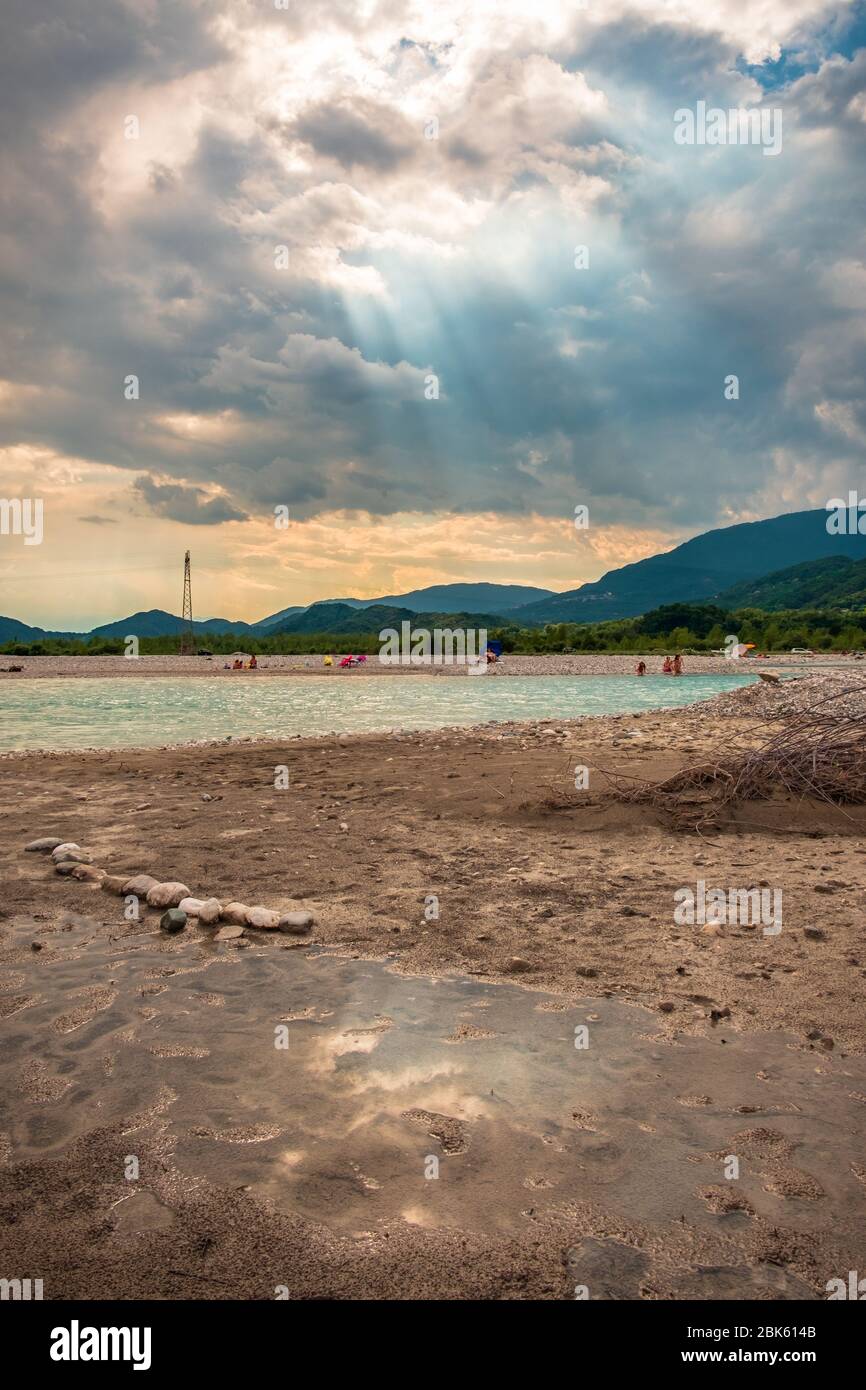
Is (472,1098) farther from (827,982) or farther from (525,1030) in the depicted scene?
(827,982)

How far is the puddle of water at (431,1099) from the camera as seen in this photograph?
10.4 feet

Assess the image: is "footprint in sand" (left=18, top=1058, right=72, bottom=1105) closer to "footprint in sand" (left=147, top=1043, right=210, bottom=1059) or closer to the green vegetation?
"footprint in sand" (left=147, top=1043, right=210, bottom=1059)

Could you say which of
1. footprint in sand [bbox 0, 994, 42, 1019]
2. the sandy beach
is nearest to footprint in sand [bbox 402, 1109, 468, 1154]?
footprint in sand [bbox 0, 994, 42, 1019]

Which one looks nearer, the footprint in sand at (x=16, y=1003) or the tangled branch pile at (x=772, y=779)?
the footprint in sand at (x=16, y=1003)

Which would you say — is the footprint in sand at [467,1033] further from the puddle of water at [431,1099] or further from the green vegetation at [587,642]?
the green vegetation at [587,642]

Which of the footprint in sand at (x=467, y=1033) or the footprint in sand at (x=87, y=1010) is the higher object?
the footprint in sand at (x=87, y=1010)

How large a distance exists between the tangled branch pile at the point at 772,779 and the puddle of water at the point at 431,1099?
573cm

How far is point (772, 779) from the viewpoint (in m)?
10.6

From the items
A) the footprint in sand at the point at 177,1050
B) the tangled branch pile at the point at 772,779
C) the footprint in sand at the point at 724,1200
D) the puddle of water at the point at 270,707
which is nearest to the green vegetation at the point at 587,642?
the puddle of water at the point at 270,707

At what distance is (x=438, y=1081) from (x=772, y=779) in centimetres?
794

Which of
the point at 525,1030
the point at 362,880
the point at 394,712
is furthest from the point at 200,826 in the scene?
the point at 394,712

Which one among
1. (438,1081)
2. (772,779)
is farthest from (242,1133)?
(772,779)

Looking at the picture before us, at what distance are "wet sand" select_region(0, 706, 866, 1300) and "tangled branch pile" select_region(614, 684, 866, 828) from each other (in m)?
1.63
